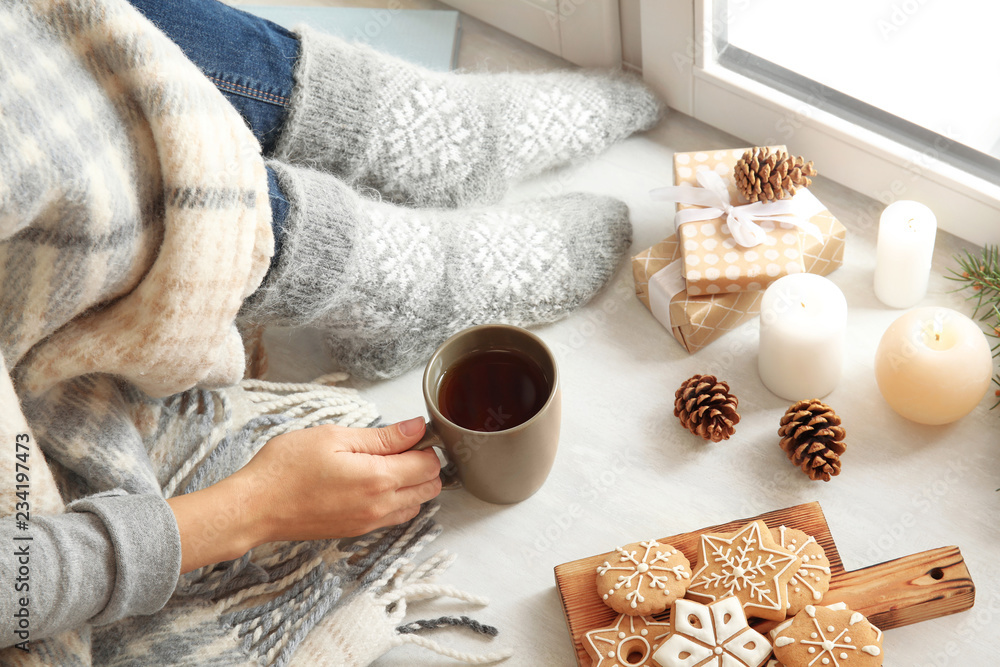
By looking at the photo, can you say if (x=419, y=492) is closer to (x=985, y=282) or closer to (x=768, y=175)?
(x=768, y=175)

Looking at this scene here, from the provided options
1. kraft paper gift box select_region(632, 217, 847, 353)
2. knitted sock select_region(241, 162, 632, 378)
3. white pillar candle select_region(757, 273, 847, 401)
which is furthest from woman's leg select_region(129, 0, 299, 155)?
white pillar candle select_region(757, 273, 847, 401)

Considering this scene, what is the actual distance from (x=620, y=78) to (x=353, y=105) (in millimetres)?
386

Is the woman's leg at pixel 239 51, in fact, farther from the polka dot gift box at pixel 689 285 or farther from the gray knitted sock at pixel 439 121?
the polka dot gift box at pixel 689 285

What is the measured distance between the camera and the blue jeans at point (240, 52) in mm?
798

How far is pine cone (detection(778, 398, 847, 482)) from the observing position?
0.79 meters

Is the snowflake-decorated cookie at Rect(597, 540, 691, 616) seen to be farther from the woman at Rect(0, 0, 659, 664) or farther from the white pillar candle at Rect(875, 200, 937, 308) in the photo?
the white pillar candle at Rect(875, 200, 937, 308)

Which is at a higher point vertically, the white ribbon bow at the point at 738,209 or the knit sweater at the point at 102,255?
the knit sweater at the point at 102,255

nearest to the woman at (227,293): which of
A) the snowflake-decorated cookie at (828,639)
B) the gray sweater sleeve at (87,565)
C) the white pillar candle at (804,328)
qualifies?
the gray sweater sleeve at (87,565)

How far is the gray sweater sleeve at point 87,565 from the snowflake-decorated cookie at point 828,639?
0.48 m

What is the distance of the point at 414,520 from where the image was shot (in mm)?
830

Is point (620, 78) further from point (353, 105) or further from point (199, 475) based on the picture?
point (199, 475)

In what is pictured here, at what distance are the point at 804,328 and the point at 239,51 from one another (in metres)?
0.60

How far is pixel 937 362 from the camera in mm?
747

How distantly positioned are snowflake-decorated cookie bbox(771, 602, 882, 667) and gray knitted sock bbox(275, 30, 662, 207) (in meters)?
0.58
